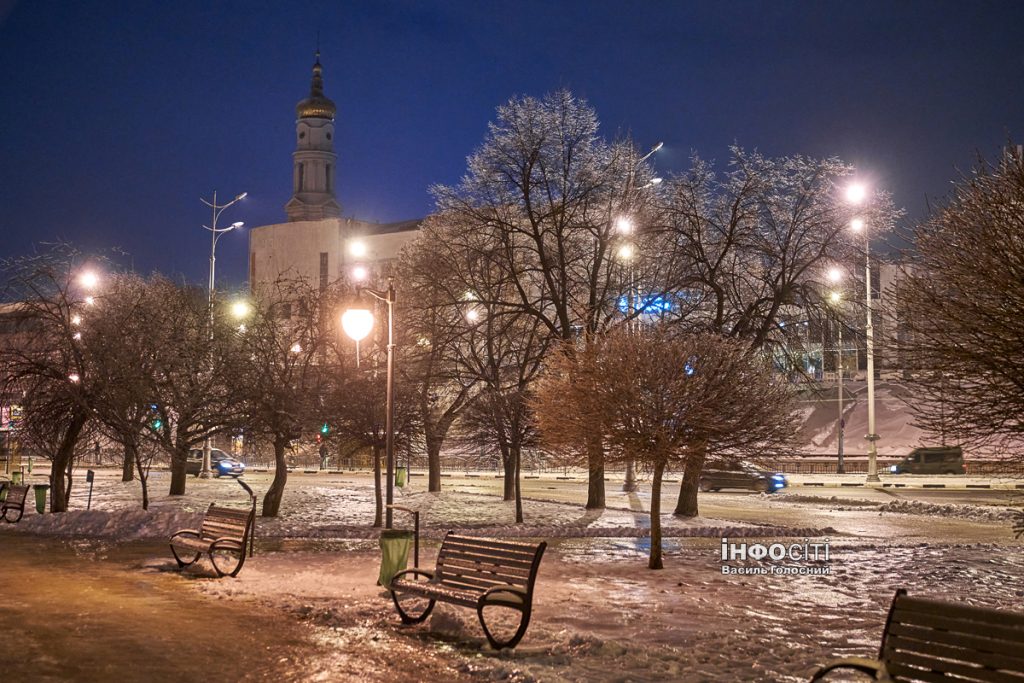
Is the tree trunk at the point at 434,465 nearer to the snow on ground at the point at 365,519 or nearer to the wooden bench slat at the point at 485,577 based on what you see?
the snow on ground at the point at 365,519

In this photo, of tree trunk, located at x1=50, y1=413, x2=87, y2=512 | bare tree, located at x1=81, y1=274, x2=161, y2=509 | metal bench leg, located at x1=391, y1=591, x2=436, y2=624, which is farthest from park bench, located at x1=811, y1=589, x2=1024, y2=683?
tree trunk, located at x1=50, y1=413, x2=87, y2=512

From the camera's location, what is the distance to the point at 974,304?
11398 millimetres

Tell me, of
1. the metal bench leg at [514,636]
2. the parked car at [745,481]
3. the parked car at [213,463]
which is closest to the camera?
the metal bench leg at [514,636]

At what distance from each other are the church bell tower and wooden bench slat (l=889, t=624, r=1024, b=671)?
114838mm

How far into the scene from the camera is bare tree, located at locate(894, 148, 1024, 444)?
37.1ft

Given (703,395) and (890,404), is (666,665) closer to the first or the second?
(703,395)

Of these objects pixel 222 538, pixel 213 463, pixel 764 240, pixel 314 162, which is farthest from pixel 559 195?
pixel 314 162

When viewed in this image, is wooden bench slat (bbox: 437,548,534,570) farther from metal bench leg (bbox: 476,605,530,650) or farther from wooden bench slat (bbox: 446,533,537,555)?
metal bench leg (bbox: 476,605,530,650)

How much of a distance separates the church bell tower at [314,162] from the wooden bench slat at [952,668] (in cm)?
11493

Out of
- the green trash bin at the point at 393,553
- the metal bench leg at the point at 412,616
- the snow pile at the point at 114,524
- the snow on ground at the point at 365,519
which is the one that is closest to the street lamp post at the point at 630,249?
the snow on ground at the point at 365,519

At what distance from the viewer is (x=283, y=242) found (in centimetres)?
9900

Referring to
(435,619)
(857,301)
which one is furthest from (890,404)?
(435,619)

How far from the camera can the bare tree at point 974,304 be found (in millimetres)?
11297

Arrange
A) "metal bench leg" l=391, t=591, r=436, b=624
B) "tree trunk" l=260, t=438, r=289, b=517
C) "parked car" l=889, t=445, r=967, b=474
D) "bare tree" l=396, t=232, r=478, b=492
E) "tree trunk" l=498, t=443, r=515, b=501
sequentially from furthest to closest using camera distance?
"parked car" l=889, t=445, r=967, b=474 → "bare tree" l=396, t=232, r=478, b=492 → "tree trunk" l=498, t=443, r=515, b=501 → "tree trunk" l=260, t=438, r=289, b=517 → "metal bench leg" l=391, t=591, r=436, b=624
